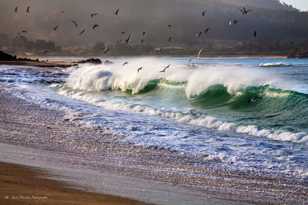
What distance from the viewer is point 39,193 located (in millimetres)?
5785

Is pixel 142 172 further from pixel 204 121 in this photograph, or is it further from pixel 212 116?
pixel 212 116

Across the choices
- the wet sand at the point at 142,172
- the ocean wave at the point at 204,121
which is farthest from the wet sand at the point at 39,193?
the ocean wave at the point at 204,121

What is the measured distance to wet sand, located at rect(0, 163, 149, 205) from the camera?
17.8 ft

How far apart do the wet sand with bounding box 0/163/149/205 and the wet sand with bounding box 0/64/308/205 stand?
295 mm

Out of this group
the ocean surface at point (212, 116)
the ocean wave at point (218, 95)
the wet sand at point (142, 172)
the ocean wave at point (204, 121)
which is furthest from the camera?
the ocean wave at point (218, 95)

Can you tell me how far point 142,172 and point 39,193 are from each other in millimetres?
2098

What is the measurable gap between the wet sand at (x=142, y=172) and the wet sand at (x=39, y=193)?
295 millimetres

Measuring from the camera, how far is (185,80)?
24516 mm

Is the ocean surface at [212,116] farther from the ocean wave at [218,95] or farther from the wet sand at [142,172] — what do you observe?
the wet sand at [142,172]

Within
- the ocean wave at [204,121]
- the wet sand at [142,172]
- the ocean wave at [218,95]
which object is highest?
the ocean wave at [218,95]

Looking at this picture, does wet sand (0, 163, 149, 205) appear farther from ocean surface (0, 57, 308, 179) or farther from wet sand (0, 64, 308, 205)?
ocean surface (0, 57, 308, 179)

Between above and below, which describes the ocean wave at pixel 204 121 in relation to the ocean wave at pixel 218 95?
below

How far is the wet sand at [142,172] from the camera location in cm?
649

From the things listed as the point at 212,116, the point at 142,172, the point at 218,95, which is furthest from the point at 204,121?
the point at 218,95
